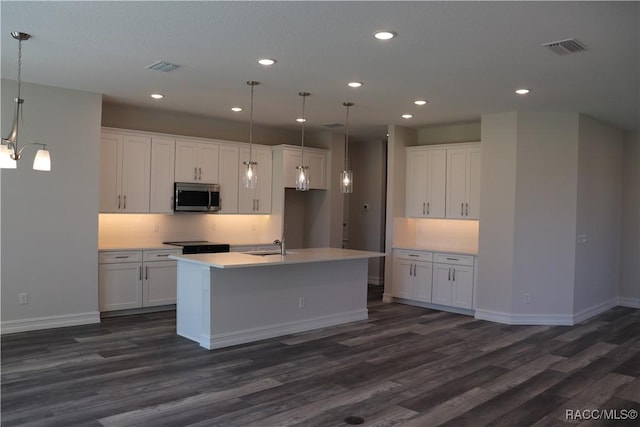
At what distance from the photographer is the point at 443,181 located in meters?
7.69

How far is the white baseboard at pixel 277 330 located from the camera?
17.2 feet

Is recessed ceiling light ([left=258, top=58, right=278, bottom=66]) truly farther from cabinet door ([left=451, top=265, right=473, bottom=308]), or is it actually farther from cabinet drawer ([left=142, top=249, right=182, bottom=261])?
cabinet door ([left=451, top=265, right=473, bottom=308])

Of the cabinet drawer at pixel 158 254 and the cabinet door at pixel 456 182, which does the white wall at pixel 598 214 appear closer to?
the cabinet door at pixel 456 182

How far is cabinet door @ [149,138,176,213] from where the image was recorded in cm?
699

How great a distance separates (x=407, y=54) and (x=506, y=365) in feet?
9.76

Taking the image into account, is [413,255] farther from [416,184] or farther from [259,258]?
[259,258]

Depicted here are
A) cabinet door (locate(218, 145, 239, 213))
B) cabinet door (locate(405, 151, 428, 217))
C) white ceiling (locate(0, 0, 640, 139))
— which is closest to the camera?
white ceiling (locate(0, 0, 640, 139))

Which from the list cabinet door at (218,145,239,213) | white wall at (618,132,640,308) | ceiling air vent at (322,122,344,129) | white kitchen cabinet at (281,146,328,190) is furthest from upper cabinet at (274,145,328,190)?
white wall at (618,132,640,308)

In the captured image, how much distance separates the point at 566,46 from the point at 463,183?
11.8 ft

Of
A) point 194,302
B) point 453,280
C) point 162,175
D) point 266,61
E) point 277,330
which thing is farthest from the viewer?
point 453,280

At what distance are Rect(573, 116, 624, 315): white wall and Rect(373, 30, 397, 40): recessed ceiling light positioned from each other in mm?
3868

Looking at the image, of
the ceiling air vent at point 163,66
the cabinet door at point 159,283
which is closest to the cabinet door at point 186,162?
the cabinet door at point 159,283

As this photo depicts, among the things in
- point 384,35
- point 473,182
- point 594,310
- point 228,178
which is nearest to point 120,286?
point 228,178

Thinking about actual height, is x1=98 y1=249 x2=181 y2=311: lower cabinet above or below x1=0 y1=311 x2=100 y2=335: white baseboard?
above
